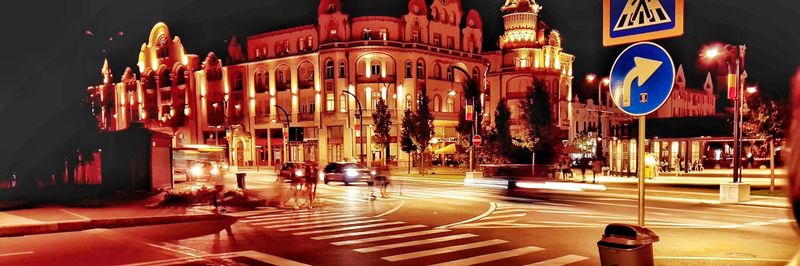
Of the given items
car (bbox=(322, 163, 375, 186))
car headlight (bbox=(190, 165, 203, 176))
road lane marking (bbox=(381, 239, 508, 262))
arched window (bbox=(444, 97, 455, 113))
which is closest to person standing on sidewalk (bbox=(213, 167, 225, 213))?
road lane marking (bbox=(381, 239, 508, 262))

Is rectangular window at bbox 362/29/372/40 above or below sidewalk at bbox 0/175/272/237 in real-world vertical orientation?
above

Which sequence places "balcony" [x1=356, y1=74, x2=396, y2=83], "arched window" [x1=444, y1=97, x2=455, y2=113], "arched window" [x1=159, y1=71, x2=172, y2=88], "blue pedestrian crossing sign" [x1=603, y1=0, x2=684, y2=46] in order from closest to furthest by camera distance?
"blue pedestrian crossing sign" [x1=603, y1=0, x2=684, y2=46], "balcony" [x1=356, y1=74, x2=396, y2=83], "arched window" [x1=444, y1=97, x2=455, y2=113], "arched window" [x1=159, y1=71, x2=172, y2=88]

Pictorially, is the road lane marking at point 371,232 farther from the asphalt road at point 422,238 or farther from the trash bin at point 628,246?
the trash bin at point 628,246

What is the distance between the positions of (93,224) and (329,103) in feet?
159

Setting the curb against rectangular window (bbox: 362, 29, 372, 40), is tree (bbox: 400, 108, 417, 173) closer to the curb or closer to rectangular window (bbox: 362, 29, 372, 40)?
rectangular window (bbox: 362, 29, 372, 40)

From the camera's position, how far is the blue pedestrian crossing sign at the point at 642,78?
4.79 metres

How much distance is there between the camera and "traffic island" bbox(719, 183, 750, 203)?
62.0 feet

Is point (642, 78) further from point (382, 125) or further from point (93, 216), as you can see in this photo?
point (382, 125)

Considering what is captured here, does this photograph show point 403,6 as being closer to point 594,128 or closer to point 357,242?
point 594,128

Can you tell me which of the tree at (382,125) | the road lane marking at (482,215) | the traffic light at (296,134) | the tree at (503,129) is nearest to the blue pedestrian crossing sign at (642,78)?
the road lane marking at (482,215)

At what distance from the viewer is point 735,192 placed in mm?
18938

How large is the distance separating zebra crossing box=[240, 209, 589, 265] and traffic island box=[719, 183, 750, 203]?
40.2ft

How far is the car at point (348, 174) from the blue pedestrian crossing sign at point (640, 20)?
25483 millimetres

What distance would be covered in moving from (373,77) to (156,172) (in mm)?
38465
